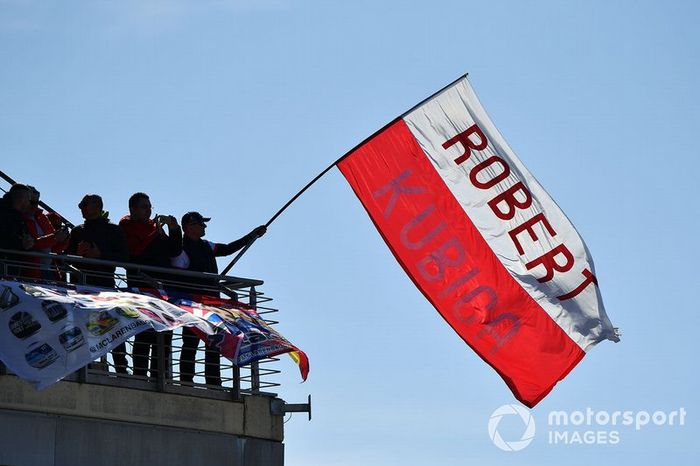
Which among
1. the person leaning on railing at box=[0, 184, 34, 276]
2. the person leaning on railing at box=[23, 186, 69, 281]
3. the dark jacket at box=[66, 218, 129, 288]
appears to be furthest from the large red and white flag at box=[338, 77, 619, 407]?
the person leaning on railing at box=[0, 184, 34, 276]

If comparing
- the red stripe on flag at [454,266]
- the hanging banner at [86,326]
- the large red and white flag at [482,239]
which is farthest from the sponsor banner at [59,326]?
the large red and white flag at [482,239]

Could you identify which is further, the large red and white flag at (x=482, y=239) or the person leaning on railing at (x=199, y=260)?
the large red and white flag at (x=482, y=239)

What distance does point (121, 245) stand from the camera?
56.2 ft

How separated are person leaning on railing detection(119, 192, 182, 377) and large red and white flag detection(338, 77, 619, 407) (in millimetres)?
2550

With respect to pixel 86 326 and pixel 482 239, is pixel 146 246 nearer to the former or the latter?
pixel 86 326

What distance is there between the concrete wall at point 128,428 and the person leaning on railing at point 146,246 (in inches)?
23.5

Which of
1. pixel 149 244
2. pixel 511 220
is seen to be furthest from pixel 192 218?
pixel 511 220

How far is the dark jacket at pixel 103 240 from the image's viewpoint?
17.0 metres

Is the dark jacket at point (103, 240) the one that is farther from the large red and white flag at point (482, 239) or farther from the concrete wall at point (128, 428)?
the large red and white flag at point (482, 239)

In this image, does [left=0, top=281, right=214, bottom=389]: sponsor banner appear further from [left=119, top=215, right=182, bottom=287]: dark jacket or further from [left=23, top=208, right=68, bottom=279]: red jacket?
[left=119, top=215, right=182, bottom=287]: dark jacket

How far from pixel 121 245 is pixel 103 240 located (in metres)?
0.24

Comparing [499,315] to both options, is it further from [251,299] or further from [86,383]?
[86,383]

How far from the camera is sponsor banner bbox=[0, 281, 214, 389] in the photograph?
1502cm

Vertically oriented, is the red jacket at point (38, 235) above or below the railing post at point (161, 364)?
above
